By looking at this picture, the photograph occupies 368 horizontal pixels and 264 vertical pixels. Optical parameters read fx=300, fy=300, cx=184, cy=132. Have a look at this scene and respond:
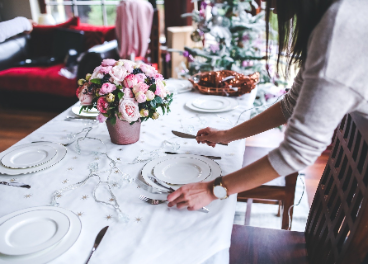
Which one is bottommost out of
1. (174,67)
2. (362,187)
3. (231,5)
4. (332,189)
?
(174,67)

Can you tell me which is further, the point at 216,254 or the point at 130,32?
the point at 130,32

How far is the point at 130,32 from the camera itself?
3.68 metres

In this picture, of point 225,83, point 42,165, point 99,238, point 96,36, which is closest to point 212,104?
point 225,83

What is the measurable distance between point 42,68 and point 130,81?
10.7 feet

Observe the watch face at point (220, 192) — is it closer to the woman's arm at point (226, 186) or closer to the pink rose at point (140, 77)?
the woman's arm at point (226, 186)

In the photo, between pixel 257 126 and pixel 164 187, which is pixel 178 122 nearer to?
pixel 257 126

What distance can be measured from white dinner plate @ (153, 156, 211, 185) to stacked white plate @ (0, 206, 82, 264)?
272mm

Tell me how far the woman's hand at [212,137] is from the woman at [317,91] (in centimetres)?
32

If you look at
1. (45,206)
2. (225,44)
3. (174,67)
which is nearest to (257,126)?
(45,206)

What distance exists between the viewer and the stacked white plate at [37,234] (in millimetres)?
598

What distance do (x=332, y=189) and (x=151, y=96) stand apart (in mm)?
642

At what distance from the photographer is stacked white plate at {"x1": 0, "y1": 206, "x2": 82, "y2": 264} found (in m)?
0.60

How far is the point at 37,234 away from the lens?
0.66m

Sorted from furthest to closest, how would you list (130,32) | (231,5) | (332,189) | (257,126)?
(130,32) → (231,5) → (257,126) → (332,189)
